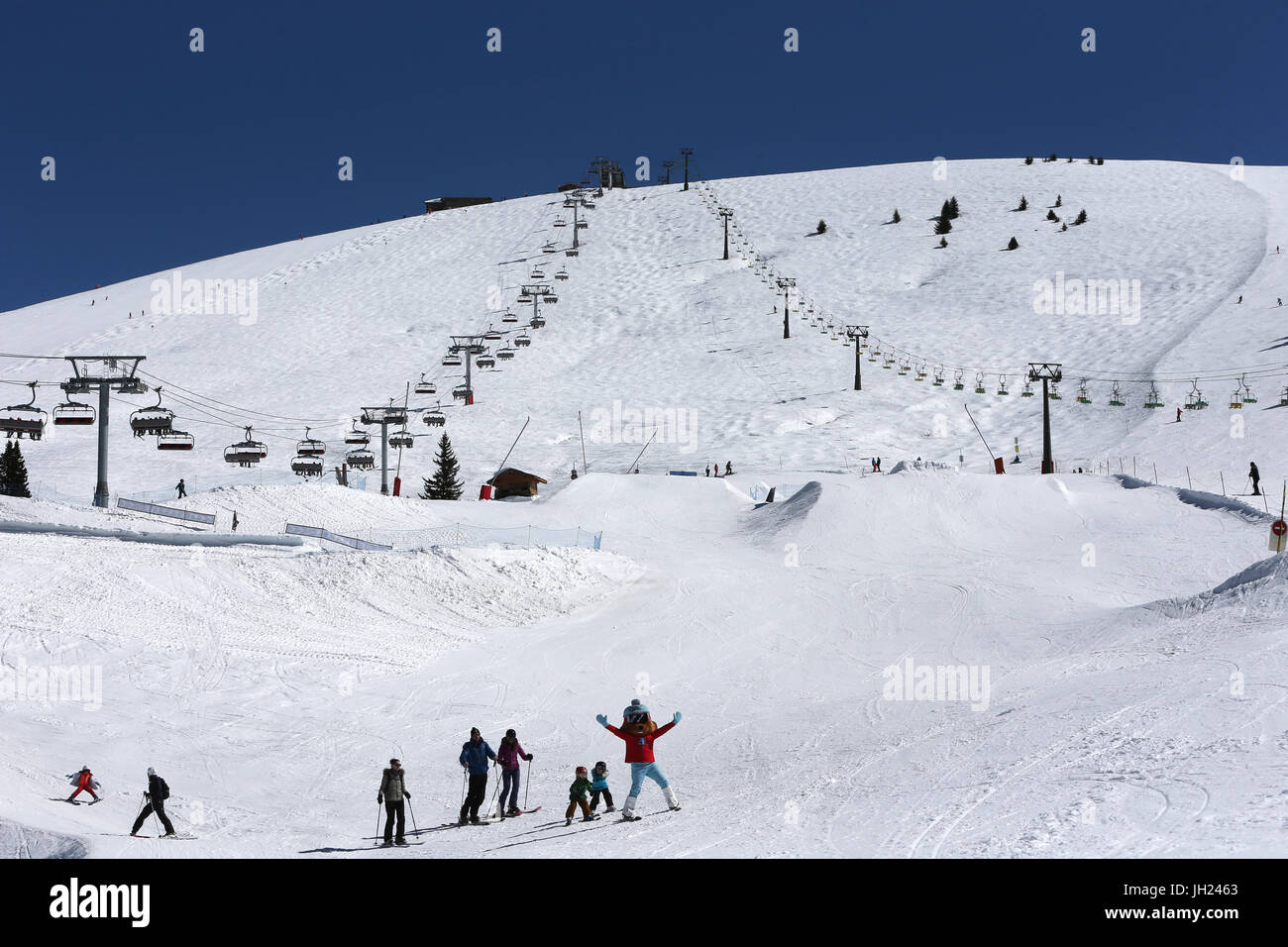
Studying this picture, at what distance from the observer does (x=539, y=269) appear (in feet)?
290

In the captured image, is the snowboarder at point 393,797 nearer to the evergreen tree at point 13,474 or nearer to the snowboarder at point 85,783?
the snowboarder at point 85,783

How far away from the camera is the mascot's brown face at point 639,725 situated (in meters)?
12.0

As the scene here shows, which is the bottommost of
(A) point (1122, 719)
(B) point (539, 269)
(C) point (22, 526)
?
(A) point (1122, 719)

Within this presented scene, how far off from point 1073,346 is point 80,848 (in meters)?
64.0

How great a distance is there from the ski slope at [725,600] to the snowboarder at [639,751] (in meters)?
0.42

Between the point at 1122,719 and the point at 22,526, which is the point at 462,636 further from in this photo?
the point at 1122,719

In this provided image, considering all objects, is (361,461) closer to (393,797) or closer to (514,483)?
(514,483)

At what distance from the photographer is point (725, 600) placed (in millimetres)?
26250

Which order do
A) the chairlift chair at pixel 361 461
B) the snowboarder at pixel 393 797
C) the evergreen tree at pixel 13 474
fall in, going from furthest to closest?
the evergreen tree at pixel 13 474 → the chairlift chair at pixel 361 461 → the snowboarder at pixel 393 797

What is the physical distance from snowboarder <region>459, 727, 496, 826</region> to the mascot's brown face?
1.57m

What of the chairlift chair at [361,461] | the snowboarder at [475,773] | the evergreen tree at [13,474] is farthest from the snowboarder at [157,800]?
the evergreen tree at [13,474]

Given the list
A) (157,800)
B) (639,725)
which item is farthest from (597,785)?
(157,800)

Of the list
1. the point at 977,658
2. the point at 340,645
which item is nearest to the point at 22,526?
the point at 340,645

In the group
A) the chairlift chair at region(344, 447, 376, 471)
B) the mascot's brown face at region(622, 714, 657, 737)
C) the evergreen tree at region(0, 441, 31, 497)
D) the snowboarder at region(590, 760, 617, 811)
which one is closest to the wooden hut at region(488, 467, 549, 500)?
the chairlift chair at region(344, 447, 376, 471)
